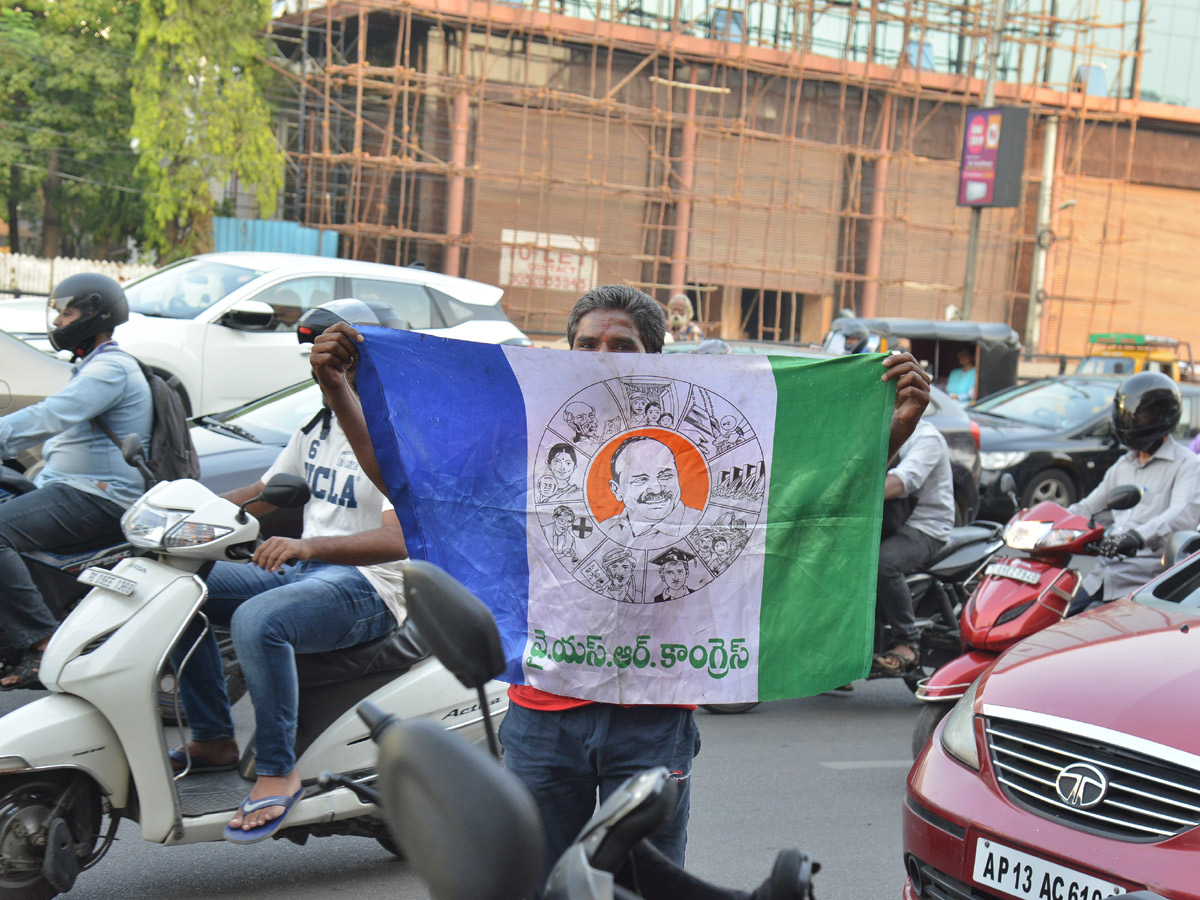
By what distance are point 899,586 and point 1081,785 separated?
3.47 m

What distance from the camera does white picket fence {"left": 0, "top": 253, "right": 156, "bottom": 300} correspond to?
23.2 metres

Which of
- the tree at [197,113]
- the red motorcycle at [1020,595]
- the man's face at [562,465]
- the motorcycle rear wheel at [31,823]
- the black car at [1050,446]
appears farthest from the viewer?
the tree at [197,113]

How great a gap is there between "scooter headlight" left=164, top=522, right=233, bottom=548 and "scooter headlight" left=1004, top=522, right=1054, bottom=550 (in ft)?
12.1

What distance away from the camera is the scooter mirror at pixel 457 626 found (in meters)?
1.51

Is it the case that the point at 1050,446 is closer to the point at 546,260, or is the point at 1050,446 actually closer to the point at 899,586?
the point at 899,586

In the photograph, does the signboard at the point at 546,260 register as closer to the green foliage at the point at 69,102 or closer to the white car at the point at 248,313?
the green foliage at the point at 69,102

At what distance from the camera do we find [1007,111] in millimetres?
25641

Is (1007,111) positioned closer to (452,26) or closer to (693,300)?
(693,300)

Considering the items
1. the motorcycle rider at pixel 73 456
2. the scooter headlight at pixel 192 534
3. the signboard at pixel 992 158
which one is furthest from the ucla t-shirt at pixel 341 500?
the signboard at pixel 992 158

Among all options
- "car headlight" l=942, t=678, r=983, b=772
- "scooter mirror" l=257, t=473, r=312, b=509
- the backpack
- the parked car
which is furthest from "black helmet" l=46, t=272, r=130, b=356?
the parked car

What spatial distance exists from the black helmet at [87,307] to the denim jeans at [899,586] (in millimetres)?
4001

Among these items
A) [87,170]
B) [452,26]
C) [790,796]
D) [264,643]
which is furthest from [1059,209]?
[264,643]

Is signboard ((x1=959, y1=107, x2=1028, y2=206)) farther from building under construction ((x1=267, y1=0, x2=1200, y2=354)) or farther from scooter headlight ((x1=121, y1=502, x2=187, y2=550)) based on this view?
scooter headlight ((x1=121, y1=502, x2=187, y2=550))

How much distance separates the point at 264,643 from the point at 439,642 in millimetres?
2336
